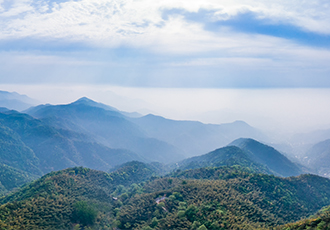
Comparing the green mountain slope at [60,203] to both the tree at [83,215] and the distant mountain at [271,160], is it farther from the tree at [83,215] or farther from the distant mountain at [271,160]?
the distant mountain at [271,160]

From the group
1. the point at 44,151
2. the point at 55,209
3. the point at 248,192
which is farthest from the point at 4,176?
the point at 248,192

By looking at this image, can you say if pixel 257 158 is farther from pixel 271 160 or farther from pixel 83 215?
pixel 83 215

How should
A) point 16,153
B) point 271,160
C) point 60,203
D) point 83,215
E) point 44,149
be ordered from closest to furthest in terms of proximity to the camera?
point 83,215 < point 60,203 < point 271,160 < point 16,153 < point 44,149

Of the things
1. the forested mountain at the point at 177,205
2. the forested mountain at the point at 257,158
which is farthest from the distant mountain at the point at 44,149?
the forested mountain at the point at 177,205

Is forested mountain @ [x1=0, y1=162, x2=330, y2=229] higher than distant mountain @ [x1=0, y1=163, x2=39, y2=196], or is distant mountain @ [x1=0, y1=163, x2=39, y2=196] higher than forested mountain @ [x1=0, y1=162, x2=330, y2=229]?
forested mountain @ [x1=0, y1=162, x2=330, y2=229]

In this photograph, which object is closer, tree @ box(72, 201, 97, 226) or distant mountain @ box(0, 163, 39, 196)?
tree @ box(72, 201, 97, 226)

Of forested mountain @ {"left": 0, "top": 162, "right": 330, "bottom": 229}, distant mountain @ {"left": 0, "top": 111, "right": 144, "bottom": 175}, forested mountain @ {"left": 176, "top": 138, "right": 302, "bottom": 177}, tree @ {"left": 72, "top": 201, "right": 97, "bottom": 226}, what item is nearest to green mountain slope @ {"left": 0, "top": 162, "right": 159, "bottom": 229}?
forested mountain @ {"left": 0, "top": 162, "right": 330, "bottom": 229}

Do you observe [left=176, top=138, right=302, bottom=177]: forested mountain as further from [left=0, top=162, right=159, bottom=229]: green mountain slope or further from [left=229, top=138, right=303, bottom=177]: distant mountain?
[left=0, top=162, right=159, bottom=229]: green mountain slope

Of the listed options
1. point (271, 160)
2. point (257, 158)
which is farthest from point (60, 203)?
point (271, 160)
